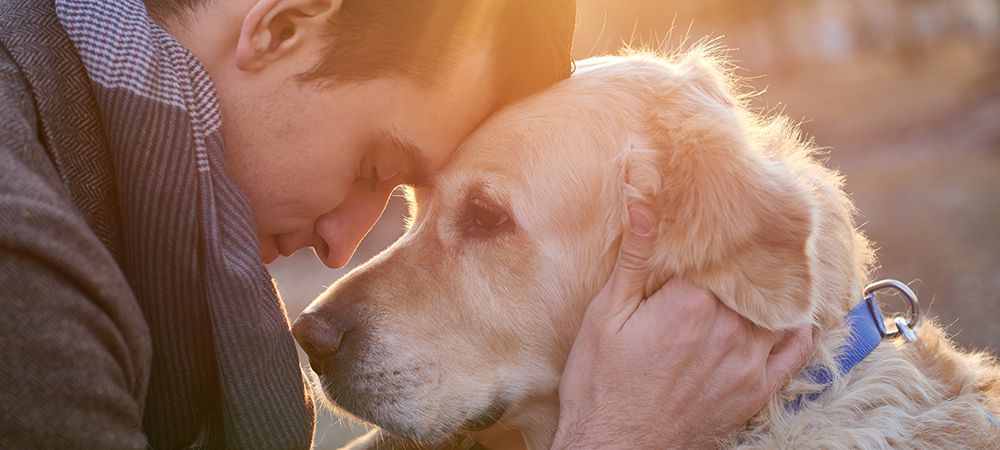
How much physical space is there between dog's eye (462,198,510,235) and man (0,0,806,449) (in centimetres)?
18

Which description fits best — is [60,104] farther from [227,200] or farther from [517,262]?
[517,262]

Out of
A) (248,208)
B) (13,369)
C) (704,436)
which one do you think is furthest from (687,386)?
(13,369)

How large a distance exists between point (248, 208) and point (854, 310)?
66.8 inches

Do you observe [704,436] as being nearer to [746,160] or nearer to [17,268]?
[746,160]

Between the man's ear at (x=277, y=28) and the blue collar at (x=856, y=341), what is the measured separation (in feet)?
5.39

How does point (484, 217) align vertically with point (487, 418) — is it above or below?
above

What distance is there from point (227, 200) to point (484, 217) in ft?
2.57

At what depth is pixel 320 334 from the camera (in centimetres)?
267

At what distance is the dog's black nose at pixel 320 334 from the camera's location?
2.66 meters

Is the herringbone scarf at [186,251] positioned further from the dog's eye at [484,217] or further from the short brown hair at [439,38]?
the dog's eye at [484,217]

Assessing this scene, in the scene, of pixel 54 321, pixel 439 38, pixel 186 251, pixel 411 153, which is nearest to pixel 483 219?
pixel 411 153

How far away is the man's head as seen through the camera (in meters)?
2.48

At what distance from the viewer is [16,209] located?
5.49 ft

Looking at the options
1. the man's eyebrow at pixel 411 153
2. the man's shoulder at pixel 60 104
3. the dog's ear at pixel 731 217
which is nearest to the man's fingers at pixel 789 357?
the dog's ear at pixel 731 217
